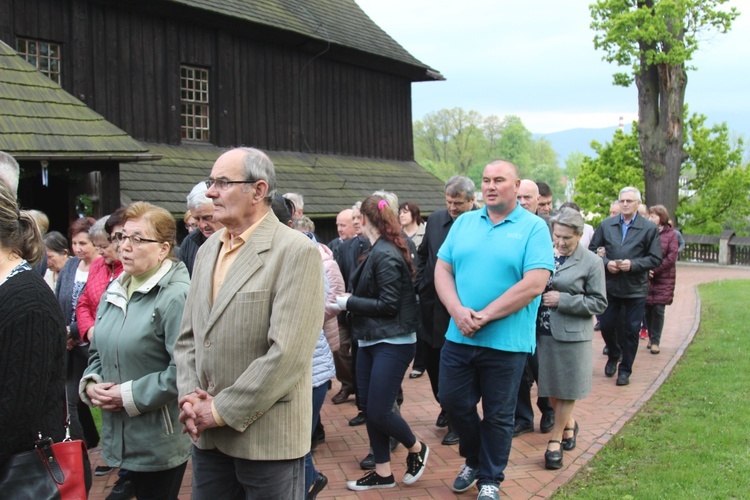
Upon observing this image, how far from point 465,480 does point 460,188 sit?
2.34 meters

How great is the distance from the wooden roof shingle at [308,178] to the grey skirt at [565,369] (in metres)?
8.46

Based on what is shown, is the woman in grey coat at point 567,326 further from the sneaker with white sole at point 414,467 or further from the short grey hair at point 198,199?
the short grey hair at point 198,199

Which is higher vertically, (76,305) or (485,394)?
(76,305)

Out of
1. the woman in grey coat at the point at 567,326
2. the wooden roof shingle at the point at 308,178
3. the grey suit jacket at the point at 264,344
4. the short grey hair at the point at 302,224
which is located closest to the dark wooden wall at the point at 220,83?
the wooden roof shingle at the point at 308,178

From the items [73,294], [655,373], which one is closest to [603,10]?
[655,373]

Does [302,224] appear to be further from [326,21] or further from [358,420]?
[326,21]

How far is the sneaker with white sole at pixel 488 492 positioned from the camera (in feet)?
14.9

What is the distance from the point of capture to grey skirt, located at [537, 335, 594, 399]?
17.8 feet

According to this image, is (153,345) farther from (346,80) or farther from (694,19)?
(694,19)

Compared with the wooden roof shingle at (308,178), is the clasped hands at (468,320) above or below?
below

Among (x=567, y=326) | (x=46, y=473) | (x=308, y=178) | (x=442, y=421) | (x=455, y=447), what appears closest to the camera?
(x=46, y=473)

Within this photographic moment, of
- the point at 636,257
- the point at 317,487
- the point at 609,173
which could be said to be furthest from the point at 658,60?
the point at 317,487

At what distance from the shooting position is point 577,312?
552 cm

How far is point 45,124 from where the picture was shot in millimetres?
9125
